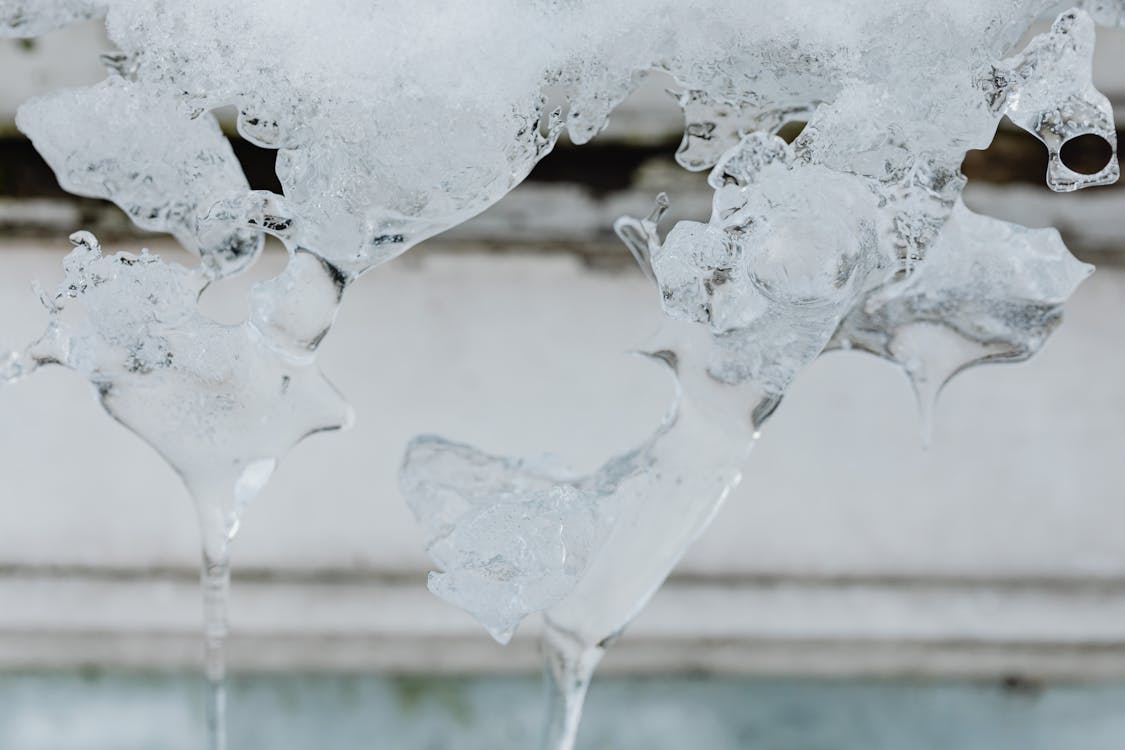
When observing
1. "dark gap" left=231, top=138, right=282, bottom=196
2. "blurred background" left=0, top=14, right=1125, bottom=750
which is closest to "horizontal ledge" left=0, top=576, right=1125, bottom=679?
"blurred background" left=0, top=14, right=1125, bottom=750

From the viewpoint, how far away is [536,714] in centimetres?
74

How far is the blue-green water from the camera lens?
0.72 m

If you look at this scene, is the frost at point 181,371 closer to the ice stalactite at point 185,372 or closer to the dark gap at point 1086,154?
the ice stalactite at point 185,372

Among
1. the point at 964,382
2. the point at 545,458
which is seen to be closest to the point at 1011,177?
the point at 964,382

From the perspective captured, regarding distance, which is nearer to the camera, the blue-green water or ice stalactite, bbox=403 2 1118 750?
ice stalactite, bbox=403 2 1118 750

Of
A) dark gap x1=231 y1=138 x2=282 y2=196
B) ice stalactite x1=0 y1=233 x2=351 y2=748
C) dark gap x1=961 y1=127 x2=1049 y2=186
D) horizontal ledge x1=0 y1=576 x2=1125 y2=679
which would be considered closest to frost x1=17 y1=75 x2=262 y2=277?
ice stalactite x1=0 y1=233 x2=351 y2=748

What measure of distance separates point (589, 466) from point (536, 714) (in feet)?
0.50

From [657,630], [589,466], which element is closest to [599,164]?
[589,466]

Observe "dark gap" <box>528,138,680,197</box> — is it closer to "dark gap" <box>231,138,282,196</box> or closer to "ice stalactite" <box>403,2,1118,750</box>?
"dark gap" <box>231,138,282,196</box>

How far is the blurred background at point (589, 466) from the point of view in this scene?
27.8 inches

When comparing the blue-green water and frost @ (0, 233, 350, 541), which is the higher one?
frost @ (0, 233, 350, 541)

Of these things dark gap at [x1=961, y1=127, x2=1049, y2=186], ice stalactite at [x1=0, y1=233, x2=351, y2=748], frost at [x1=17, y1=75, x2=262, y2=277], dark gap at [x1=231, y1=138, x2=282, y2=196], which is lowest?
dark gap at [x1=961, y1=127, x2=1049, y2=186]

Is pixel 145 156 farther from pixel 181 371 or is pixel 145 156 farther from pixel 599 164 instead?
pixel 599 164

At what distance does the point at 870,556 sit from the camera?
0.74 m
